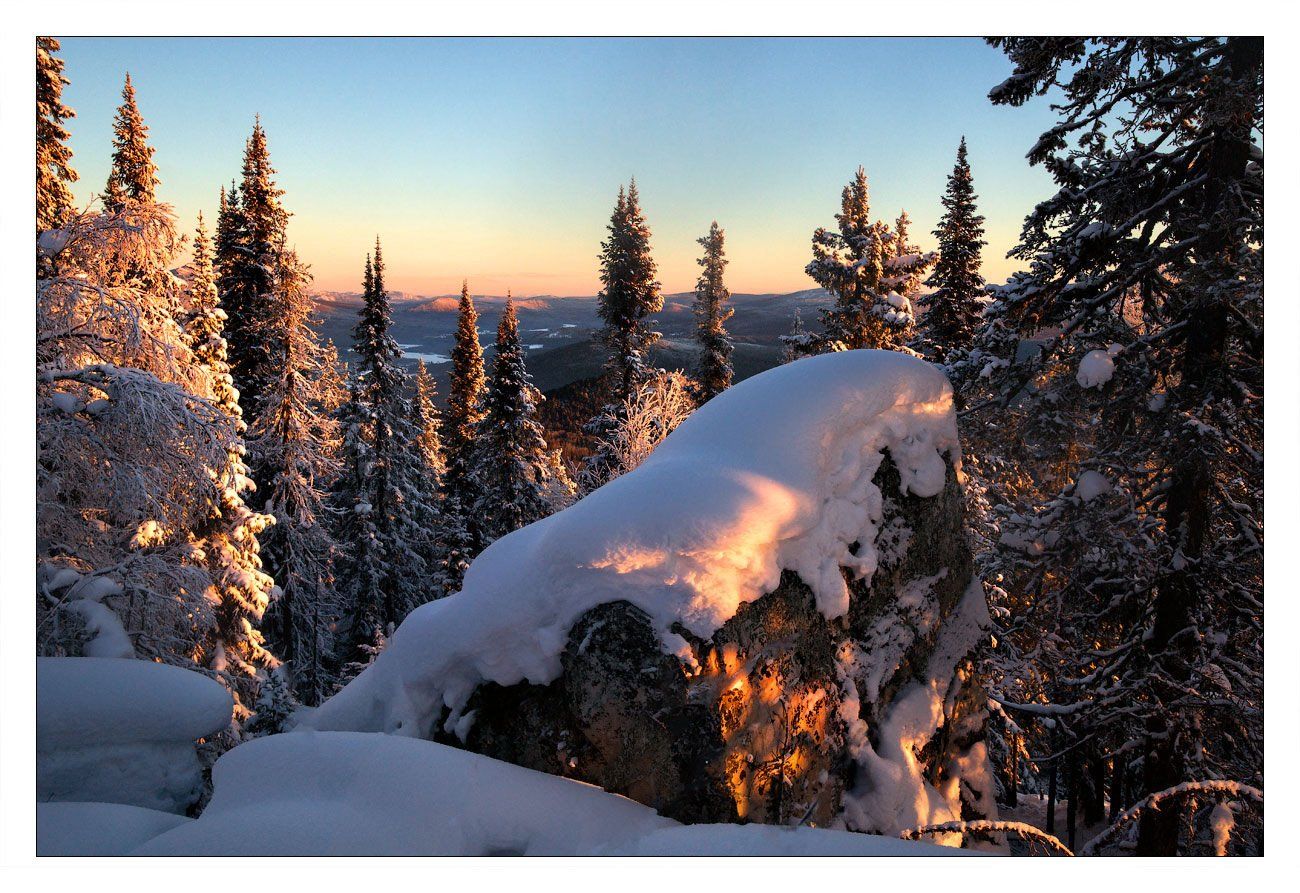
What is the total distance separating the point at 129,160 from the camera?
8531 millimetres

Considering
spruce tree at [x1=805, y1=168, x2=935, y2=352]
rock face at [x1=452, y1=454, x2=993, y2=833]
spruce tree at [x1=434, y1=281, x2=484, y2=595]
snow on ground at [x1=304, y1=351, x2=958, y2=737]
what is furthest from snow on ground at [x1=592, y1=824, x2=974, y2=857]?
spruce tree at [x1=434, y1=281, x2=484, y2=595]

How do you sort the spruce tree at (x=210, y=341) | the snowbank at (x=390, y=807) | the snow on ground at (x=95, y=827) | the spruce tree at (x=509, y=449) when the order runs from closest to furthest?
the snowbank at (x=390, y=807) < the snow on ground at (x=95, y=827) < the spruce tree at (x=210, y=341) < the spruce tree at (x=509, y=449)

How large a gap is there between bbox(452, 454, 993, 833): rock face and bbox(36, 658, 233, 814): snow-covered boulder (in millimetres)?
2054

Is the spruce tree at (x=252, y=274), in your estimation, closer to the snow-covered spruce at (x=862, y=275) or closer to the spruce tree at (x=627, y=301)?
the spruce tree at (x=627, y=301)

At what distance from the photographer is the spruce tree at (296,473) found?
58.0 ft

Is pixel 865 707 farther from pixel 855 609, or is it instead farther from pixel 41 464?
pixel 41 464

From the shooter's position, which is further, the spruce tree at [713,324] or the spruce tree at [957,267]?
the spruce tree at [713,324]

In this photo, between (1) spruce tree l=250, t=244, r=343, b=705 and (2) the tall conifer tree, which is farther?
(2) the tall conifer tree

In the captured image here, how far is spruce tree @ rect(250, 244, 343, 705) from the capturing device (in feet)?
58.0

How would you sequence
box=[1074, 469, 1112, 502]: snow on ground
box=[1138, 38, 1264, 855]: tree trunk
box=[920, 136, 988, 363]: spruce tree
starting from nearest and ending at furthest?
1. box=[1138, 38, 1264, 855]: tree trunk
2. box=[1074, 469, 1112, 502]: snow on ground
3. box=[920, 136, 988, 363]: spruce tree

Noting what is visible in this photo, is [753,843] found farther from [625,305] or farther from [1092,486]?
[625,305]

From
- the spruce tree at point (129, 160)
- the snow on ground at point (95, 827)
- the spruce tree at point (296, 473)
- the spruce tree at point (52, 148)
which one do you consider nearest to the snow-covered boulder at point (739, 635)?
the snow on ground at point (95, 827)

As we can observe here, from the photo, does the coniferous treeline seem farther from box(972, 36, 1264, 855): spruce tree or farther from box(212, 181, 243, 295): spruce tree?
box(212, 181, 243, 295): spruce tree

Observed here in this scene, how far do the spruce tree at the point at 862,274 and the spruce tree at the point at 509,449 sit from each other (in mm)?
9104
